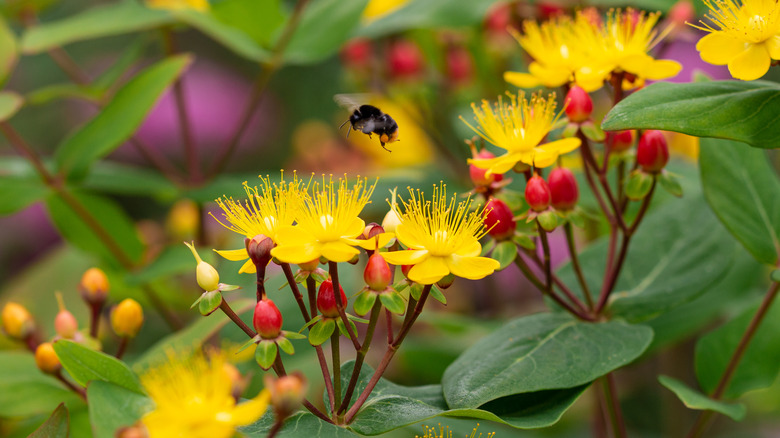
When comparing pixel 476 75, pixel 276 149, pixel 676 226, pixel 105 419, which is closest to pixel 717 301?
pixel 676 226

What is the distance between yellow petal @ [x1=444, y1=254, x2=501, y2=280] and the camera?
61 centimetres

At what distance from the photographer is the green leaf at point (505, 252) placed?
2.22 feet

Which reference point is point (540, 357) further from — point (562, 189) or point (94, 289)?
point (94, 289)

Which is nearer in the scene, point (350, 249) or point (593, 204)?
point (350, 249)

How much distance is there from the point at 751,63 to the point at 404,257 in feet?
1.10

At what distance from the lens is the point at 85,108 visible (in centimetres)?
260

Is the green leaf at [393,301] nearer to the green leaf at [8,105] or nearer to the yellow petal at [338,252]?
the yellow petal at [338,252]

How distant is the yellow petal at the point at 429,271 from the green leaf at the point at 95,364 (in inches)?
9.7

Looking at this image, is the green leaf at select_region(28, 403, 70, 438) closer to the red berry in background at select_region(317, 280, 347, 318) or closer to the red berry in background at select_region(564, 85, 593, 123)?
the red berry in background at select_region(317, 280, 347, 318)

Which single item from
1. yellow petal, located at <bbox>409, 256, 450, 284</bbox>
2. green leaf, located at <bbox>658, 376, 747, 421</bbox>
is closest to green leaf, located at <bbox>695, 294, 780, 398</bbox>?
green leaf, located at <bbox>658, 376, 747, 421</bbox>

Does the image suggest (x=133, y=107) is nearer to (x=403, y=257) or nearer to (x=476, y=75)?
(x=403, y=257)

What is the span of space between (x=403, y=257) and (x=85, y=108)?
7.58 feet

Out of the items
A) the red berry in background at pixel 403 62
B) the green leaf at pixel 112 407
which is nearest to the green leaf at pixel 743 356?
the green leaf at pixel 112 407

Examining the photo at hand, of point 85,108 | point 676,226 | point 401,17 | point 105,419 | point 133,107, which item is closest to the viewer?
point 105,419
